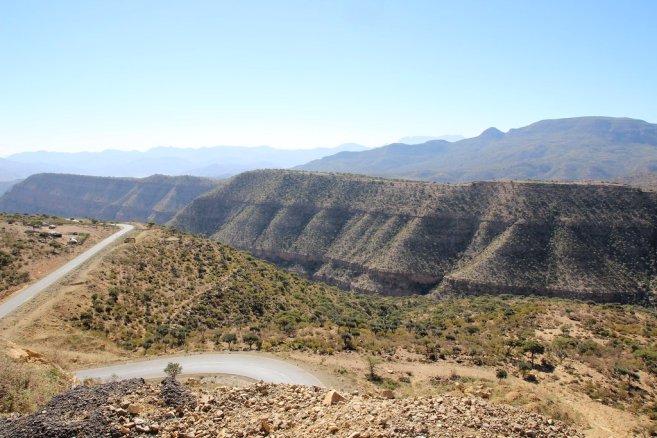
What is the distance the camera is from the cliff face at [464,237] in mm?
68500

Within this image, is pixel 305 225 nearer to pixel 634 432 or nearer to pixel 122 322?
pixel 122 322

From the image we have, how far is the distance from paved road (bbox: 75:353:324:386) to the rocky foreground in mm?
8843

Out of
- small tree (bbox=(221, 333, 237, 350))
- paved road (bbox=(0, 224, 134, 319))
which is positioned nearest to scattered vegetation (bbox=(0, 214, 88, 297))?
paved road (bbox=(0, 224, 134, 319))

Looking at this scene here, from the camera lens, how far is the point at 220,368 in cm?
2658

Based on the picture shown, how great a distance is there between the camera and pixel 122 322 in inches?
1393

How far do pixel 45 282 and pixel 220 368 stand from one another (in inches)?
903

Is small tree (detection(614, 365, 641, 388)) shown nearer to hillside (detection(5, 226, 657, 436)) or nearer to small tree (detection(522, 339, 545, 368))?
hillside (detection(5, 226, 657, 436))

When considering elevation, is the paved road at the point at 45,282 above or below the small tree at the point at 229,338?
above

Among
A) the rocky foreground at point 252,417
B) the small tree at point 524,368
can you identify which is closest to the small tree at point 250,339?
the rocky foreground at point 252,417

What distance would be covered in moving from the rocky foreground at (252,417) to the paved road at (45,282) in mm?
23553

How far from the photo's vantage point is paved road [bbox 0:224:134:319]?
33.3 metres

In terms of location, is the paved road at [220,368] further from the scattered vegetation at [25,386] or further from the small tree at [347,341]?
the small tree at [347,341]

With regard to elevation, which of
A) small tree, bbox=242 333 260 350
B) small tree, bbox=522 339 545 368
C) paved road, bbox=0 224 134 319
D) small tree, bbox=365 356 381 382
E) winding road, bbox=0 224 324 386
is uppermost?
paved road, bbox=0 224 134 319

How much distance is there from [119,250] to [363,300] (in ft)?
108
